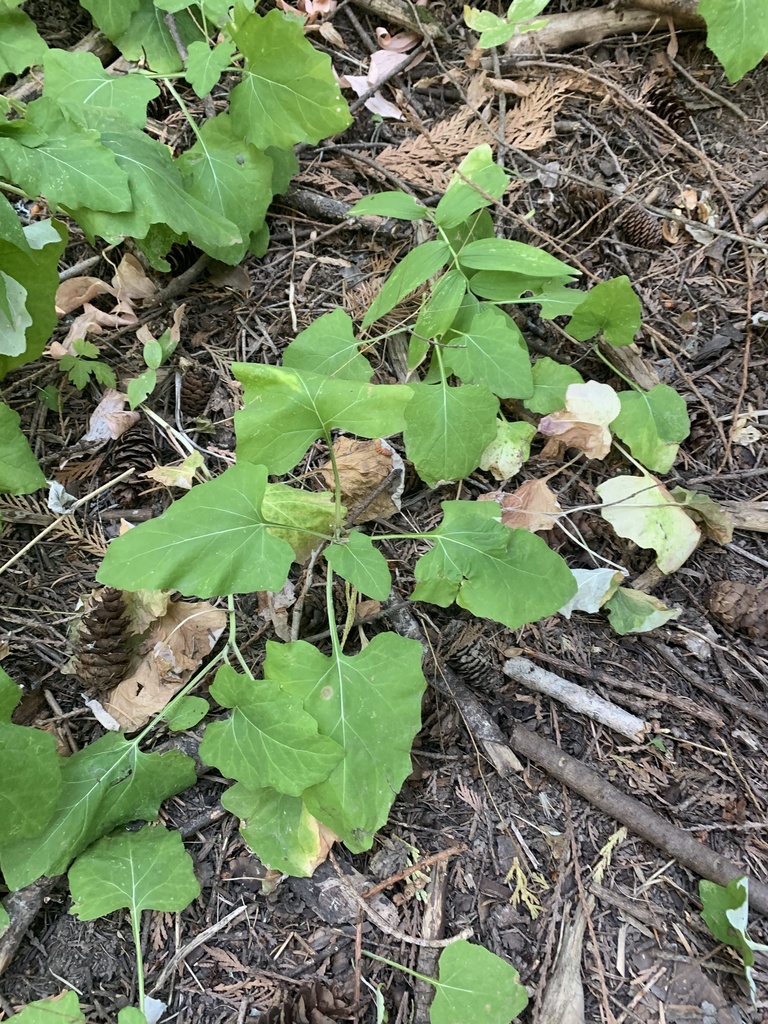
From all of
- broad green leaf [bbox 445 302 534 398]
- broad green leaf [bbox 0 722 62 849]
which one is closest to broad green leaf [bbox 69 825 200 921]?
broad green leaf [bbox 0 722 62 849]

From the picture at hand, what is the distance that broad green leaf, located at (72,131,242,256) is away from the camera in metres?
1.71

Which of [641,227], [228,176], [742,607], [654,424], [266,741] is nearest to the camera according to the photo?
[266,741]

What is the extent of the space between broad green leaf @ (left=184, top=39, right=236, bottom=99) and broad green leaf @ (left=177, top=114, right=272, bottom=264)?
160 mm

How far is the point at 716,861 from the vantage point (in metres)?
1.46

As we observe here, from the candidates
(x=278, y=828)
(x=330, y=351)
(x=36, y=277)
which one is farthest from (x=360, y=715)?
(x=36, y=277)

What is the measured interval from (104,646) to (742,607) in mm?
1763

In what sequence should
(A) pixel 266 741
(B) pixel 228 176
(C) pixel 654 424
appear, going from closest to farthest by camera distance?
1. (A) pixel 266 741
2. (C) pixel 654 424
3. (B) pixel 228 176

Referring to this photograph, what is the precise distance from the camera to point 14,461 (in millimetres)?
1566

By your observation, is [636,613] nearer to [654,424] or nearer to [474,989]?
[654,424]

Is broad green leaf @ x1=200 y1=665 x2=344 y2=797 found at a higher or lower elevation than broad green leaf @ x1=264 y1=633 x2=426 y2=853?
higher

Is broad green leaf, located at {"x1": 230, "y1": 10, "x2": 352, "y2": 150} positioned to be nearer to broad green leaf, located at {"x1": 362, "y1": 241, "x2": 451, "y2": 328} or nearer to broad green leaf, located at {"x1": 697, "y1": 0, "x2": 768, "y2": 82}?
broad green leaf, located at {"x1": 362, "y1": 241, "x2": 451, "y2": 328}

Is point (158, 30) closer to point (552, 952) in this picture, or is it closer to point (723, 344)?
point (723, 344)

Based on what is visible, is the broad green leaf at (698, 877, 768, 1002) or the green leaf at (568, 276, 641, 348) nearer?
the broad green leaf at (698, 877, 768, 1002)

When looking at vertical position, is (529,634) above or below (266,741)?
below
